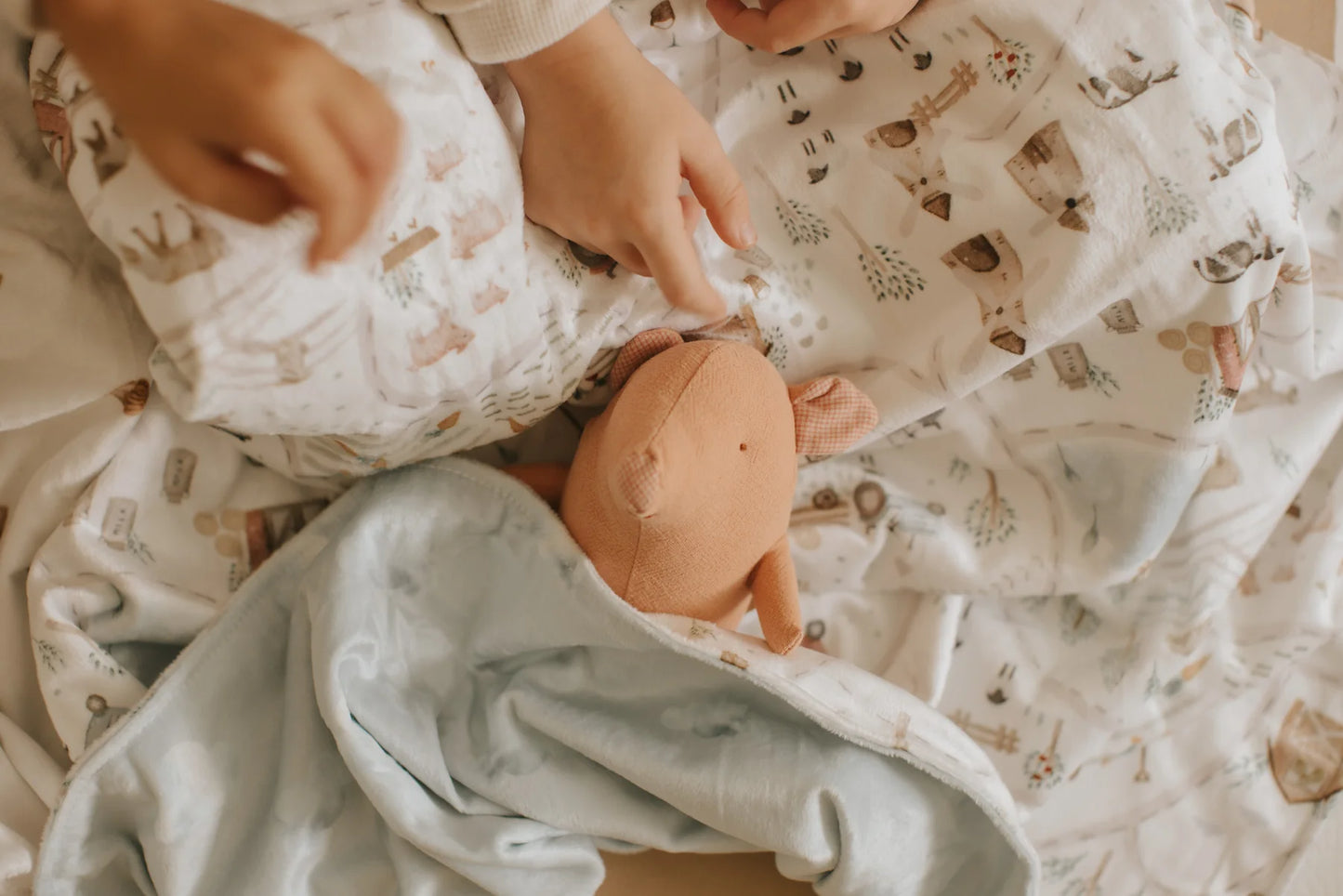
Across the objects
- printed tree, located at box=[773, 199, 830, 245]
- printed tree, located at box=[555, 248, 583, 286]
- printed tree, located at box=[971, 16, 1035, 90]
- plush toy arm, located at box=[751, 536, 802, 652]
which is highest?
printed tree, located at box=[971, 16, 1035, 90]

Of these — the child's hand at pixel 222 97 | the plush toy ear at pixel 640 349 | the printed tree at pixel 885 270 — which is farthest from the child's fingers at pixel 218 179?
the printed tree at pixel 885 270

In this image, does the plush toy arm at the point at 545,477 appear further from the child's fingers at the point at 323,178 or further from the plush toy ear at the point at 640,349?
the child's fingers at the point at 323,178

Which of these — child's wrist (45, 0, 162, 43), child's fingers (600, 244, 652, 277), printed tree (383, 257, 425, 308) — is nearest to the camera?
child's wrist (45, 0, 162, 43)

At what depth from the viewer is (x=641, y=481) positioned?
46 cm

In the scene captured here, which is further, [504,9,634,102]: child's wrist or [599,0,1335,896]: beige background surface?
[599,0,1335,896]: beige background surface

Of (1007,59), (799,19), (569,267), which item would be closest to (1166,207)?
(1007,59)

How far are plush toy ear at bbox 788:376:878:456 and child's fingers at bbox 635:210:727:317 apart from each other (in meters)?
0.09

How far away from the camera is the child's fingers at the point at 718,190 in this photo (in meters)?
0.50

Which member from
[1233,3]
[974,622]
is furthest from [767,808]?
[1233,3]

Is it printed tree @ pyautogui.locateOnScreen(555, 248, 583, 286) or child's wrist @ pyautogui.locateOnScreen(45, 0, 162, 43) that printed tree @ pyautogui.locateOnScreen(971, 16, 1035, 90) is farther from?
child's wrist @ pyautogui.locateOnScreen(45, 0, 162, 43)

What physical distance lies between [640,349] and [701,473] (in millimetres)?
103

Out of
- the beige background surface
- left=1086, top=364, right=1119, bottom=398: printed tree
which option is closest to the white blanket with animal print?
left=1086, top=364, right=1119, bottom=398: printed tree

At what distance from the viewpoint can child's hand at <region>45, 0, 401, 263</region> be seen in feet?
0.82

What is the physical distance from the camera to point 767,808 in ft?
1.82
